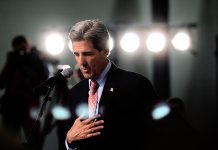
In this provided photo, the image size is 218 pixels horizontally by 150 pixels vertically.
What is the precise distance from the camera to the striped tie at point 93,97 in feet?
10.1

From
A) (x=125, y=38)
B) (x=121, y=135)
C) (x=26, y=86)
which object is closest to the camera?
(x=121, y=135)

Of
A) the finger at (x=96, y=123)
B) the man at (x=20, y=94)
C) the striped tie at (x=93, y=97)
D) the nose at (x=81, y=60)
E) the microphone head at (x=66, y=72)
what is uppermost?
the nose at (x=81, y=60)

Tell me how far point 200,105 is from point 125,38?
3294mm

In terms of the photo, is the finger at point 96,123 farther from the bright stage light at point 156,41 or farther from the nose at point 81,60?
the bright stage light at point 156,41

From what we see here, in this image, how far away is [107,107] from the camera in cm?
300

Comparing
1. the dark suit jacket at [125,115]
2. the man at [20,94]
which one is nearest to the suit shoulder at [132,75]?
the dark suit jacket at [125,115]

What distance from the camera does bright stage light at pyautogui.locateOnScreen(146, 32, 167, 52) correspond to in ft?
21.9

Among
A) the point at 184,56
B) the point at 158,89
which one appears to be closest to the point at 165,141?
the point at 158,89

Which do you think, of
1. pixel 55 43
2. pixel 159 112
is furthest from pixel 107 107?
pixel 55 43

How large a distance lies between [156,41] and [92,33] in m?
3.87

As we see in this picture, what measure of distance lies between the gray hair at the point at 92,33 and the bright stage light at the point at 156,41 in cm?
376

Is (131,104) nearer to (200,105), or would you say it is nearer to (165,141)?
(165,141)

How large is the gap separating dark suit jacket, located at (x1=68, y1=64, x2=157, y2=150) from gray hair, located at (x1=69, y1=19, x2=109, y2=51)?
0.31 m

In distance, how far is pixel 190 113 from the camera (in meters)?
9.36
